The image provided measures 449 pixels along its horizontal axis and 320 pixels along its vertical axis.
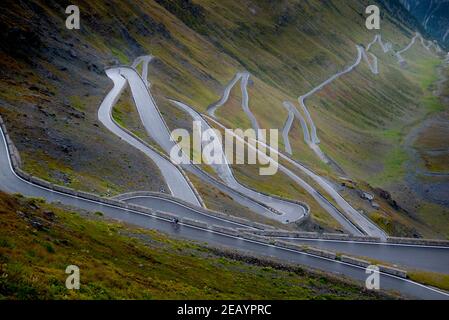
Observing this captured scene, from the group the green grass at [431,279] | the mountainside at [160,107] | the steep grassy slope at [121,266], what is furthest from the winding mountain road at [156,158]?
the green grass at [431,279]

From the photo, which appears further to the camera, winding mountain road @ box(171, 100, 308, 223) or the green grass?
winding mountain road @ box(171, 100, 308, 223)

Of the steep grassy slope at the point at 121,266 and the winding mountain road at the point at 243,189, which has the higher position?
the winding mountain road at the point at 243,189

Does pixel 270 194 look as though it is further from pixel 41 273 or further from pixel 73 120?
pixel 41 273

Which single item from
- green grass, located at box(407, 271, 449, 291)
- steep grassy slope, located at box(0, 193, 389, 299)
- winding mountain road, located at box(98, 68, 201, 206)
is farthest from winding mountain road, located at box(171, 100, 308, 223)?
steep grassy slope, located at box(0, 193, 389, 299)

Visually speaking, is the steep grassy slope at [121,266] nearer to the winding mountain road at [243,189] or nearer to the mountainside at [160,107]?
the mountainside at [160,107]

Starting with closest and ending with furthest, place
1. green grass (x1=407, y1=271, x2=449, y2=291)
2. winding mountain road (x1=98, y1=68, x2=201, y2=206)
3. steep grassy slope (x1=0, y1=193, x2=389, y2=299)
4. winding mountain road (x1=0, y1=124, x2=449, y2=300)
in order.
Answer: steep grassy slope (x1=0, y1=193, x2=389, y2=299) → winding mountain road (x1=0, y1=124, x2=449, y2=300) → green grass (x1=407, y1=271, x2=449, y2=291) → winding mountain road (x1=98, y1=68, x2=201, y2=206)

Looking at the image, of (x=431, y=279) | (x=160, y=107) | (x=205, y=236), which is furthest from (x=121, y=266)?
(x=160, y=107)

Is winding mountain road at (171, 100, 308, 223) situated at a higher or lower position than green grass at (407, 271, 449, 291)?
higher

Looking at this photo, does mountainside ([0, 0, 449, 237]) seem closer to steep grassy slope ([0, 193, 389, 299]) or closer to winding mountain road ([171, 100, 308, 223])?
winding mountain road ([171, 100, 308, 223])

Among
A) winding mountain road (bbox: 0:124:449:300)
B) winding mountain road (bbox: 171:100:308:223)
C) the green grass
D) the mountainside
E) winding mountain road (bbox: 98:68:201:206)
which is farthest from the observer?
winding mountain road (bbox: 171:100:308:223)
